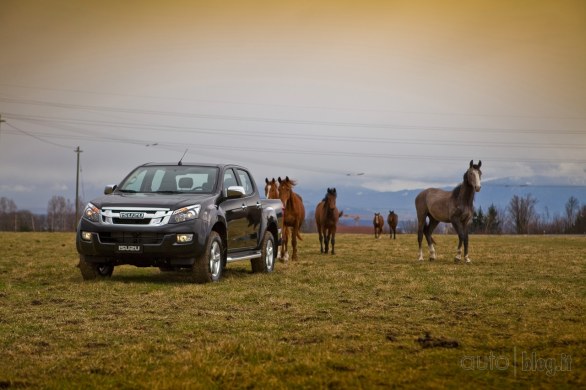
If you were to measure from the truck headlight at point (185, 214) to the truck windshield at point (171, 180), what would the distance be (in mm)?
1006

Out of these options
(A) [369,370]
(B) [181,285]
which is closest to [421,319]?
(A) [369,370]

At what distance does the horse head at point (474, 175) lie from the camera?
66.8 feet

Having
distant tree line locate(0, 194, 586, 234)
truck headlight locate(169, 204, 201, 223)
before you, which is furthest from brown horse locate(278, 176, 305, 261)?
distant tree line locate(0, 194, 586, 234)

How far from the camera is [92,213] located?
42.1 ft

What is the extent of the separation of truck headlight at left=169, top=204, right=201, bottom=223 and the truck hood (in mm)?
80

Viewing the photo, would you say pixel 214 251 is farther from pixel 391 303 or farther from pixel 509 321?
pixel 509 321

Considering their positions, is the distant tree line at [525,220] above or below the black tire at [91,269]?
above

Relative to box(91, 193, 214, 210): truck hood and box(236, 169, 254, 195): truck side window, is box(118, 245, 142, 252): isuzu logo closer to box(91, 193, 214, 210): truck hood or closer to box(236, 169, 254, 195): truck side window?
box(91, 193, 214, 210): truck hood

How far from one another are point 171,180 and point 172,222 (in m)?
1.72

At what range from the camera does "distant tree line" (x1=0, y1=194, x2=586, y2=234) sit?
99312mm

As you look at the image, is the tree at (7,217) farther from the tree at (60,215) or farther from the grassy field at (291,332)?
the grassy field at (291,332)

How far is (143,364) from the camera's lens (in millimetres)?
6246

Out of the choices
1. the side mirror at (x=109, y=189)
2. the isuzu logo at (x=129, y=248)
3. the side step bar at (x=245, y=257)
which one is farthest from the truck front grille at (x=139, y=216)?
the side step bar at (x=245, y=257)

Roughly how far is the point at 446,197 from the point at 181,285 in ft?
36.2
